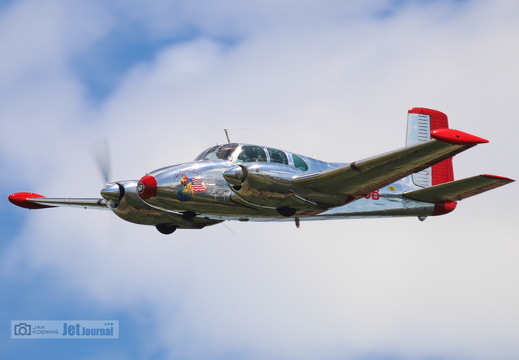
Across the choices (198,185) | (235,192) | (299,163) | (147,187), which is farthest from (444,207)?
(147,187)

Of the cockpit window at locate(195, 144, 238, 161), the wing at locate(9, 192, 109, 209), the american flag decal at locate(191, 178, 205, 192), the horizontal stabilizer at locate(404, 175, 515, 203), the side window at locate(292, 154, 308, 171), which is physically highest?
the wing at locate(9, 192, 109, 209)

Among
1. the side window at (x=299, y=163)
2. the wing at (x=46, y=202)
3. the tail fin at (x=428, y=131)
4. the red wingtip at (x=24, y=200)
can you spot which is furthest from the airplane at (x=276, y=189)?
the red wingtip at (x=24, y=200)

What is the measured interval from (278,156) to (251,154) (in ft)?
3.06

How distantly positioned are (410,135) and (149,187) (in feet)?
38.4

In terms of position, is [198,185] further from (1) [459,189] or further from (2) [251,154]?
(1) [459,189]

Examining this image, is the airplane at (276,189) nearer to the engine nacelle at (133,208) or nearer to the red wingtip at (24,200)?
the engine nacelle at (133,208)

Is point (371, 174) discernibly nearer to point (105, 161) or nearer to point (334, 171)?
point (334, 171)

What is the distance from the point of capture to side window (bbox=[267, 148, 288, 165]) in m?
28.6

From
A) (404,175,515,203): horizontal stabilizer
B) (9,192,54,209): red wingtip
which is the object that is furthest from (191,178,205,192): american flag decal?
(9,192,54,209): red wingtip

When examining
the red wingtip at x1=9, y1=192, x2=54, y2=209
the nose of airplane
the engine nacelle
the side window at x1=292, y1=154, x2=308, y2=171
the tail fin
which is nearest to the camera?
the nose of airplane

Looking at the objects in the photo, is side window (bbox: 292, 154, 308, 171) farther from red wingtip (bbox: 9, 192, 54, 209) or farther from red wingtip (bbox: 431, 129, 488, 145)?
red wingtip (bbox: 9, 192, 54, 209)

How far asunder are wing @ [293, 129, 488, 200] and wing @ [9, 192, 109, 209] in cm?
939

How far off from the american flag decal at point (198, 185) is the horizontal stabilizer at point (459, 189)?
317 inches

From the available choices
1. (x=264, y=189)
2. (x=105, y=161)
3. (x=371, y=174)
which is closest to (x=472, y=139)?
(x=371, y=174)
